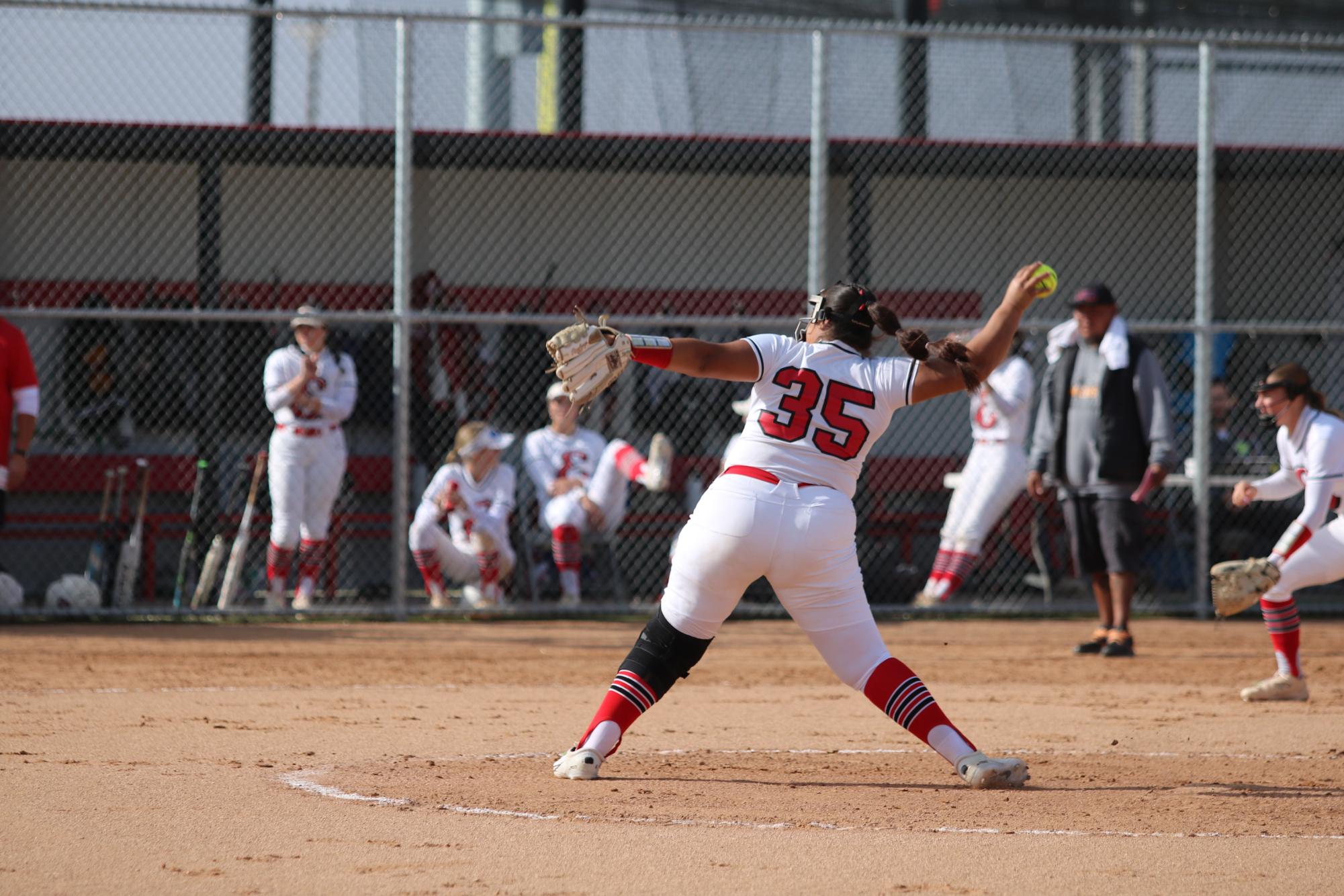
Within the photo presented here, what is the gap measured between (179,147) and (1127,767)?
9.33 metres

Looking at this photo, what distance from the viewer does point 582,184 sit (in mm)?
13430

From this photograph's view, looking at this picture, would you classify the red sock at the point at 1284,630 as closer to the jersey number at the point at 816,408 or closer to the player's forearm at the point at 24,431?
the jersey number at the point at 816,408

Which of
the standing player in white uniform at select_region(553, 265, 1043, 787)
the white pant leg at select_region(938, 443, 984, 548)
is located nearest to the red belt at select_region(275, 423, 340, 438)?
the white pant leg at select_region(938, 443, 984, 548)

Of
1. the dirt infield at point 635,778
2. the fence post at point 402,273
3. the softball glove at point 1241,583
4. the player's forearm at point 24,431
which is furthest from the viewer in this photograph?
the fence post at point 402,273

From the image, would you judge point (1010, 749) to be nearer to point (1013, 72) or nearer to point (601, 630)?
point (601, 630)

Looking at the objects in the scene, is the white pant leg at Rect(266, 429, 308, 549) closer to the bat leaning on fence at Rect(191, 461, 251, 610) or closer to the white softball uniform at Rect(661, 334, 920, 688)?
the bat leaning on fence at Rect(191, 461, 251, 610)

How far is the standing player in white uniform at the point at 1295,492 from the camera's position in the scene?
7074mm

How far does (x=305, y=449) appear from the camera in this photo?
1047cm

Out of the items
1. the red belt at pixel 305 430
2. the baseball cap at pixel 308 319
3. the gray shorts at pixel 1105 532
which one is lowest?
the gray shorts at pixel 1105 532

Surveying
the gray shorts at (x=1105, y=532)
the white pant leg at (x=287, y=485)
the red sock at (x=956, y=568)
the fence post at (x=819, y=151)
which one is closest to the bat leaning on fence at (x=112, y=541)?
the white pant leg at (x=287, y=485)

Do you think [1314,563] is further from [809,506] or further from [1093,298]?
[809,506]

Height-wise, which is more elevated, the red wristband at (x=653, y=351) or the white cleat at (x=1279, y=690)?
the red wristband at (x=653, y=351)

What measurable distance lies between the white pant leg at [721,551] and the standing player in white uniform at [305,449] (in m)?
5.83

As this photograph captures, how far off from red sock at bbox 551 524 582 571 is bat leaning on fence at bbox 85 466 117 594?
3133 mm
